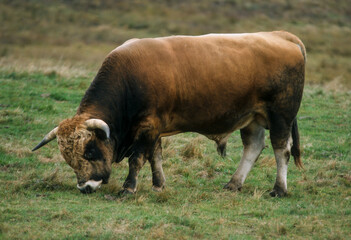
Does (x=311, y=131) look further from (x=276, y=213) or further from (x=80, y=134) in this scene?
(x=80, y=134)

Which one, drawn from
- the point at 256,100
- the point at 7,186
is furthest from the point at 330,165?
the point at 7,186

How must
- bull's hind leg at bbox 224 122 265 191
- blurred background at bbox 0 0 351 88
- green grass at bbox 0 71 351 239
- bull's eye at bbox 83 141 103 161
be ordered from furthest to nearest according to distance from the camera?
1. blurred background at bbox 0 0 351 88
2. bull's hind leg at bbox 224 122 265 191
3. bull's eye at bbox 83 141 103 161
4. green grass at bbox 0 71 351 239

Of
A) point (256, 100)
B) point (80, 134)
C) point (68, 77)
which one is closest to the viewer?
point (80, 134)

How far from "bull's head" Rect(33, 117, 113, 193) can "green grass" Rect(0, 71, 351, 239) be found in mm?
357

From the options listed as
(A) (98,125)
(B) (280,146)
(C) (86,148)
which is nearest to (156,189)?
(C) (86,148)

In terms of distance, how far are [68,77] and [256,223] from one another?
1103 cm

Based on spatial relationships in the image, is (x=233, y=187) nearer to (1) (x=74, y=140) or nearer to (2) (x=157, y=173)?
(2) (x=157, y=173)

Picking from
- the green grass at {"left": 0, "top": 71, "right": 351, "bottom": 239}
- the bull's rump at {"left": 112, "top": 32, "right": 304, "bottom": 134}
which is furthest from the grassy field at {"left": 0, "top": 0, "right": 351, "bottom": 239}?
the bull's rump at {"left": 112, "top": 32, "right": 304, "bottom": 134}

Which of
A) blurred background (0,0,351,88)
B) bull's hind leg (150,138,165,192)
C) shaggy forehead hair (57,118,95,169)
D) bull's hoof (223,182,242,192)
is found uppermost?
shaggy forehead hair (57,118,95,169)

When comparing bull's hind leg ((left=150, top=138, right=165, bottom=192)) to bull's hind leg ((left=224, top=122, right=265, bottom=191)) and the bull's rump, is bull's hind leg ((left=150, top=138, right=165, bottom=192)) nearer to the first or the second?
the bull's rump

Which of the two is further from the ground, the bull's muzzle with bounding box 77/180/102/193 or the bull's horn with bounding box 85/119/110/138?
the bull's horn with bounding box 85/119/110/138

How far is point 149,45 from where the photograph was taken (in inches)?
320

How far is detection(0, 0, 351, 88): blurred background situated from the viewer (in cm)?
2555

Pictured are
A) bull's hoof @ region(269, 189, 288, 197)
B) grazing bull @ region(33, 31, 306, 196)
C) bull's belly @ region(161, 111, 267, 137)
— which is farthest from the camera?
bull's hoof @ region(269, 189, 288, 197)
